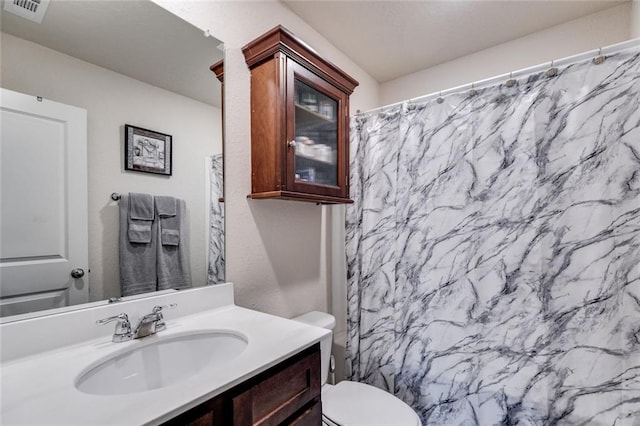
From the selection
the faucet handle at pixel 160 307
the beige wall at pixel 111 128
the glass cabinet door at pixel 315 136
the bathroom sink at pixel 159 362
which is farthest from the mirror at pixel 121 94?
the glass cabinet door at pixel 315 136

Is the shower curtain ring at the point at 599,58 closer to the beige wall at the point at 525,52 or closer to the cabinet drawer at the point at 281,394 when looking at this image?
the beige wall at the point at 525,52

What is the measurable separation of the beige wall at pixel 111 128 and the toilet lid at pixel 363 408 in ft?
2.71

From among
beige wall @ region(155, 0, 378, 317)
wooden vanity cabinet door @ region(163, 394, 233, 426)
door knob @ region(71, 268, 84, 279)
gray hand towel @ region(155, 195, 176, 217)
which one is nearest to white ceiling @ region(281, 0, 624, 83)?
beige wall @ region(155, 0, 378, 317)

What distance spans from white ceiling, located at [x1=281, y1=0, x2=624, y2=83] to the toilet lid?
78.8 inches

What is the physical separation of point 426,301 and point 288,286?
2.39 ft

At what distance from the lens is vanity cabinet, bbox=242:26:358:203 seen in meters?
1.26

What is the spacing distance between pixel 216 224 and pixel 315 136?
64cm

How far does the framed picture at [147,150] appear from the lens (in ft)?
3.30

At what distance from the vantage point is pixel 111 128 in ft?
3.18

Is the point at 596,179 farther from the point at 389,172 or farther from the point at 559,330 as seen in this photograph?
the point at 389,172

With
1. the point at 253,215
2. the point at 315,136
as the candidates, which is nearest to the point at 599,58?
the point at 315,136

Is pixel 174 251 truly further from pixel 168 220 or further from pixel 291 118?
pixel 291 118

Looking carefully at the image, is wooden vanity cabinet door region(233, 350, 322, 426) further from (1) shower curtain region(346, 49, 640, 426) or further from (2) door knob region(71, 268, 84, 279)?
(1) shower curtain region(346, 49, 640, 426)

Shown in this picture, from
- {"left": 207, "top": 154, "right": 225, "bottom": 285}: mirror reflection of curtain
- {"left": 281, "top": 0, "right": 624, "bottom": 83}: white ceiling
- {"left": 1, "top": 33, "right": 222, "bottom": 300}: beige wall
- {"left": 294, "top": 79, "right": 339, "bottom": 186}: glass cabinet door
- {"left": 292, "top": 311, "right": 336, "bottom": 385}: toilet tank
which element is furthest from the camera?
{"left": 281, "top": 0, "right": 624, "bottom": 83}: white ceiling
